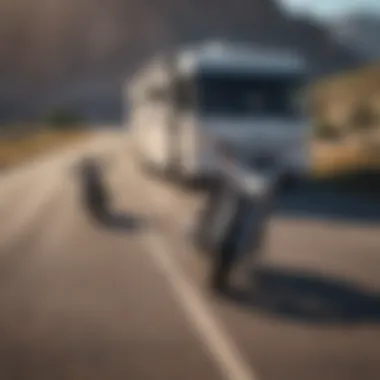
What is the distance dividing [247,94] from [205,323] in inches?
582

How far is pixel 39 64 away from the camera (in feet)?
450

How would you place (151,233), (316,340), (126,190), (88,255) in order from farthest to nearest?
(126,190), (151,233), (88,255), (316,340)

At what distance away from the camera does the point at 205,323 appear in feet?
30.7

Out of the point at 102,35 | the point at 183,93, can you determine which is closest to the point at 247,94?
the point at 183,93

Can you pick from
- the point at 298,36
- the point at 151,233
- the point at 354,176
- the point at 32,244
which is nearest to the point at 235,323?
the point at 32,244

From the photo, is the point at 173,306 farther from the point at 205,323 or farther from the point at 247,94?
the point at 247,94

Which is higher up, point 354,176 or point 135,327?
point 135,327

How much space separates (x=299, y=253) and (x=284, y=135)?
8944 millimetres

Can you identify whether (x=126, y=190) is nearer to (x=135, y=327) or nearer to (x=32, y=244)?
(x=32, y=244)

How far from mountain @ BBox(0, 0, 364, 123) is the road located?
236 ft

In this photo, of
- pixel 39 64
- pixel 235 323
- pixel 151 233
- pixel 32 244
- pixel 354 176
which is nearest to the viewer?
pixel 235 323

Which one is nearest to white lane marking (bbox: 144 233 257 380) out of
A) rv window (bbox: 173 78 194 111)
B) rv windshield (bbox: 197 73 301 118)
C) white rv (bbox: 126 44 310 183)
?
white rv (bbox: 126 44 310 183)

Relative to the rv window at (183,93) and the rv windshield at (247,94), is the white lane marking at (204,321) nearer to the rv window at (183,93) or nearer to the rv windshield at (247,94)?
the rv windshield at (247,94)

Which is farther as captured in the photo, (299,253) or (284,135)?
(284,135)
